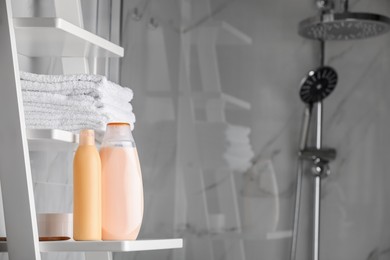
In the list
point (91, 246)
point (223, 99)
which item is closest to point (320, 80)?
point (223, 99)

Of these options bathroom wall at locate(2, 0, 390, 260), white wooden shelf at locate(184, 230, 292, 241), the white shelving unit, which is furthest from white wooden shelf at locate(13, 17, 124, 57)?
white wooden shelf at locate(184, 230, 292, 241)

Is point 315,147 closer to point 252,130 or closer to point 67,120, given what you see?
point 252,130

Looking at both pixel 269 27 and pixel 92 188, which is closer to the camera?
pixel 92 188

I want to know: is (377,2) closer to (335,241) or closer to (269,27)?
(269,27)

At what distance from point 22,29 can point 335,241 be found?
3.39ft

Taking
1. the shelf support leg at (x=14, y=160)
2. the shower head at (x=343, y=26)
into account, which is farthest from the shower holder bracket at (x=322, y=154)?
the shelf support leg at (x=14, y=160)

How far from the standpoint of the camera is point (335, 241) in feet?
6.70

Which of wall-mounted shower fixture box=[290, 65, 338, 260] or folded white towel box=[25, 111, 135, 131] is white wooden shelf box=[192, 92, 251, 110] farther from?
folded white towel box=[25, 111, 135, 131]

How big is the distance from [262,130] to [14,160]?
0.93m

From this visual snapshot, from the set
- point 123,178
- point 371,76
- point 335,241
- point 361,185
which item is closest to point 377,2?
point 371,76

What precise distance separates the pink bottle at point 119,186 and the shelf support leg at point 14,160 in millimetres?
131

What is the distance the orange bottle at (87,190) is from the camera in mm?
1357

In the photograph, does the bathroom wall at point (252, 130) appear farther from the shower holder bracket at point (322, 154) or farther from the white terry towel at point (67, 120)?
the white terry towel at point (67, 120)

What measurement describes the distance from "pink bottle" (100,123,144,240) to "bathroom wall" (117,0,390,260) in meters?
0.76
